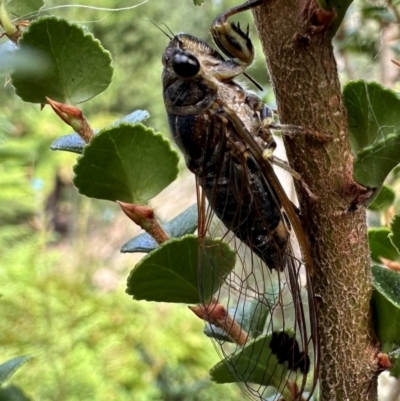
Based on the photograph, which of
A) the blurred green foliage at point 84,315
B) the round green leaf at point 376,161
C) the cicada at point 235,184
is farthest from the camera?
the blurred green foliage at point 84,315

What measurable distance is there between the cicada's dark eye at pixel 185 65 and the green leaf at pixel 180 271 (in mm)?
189

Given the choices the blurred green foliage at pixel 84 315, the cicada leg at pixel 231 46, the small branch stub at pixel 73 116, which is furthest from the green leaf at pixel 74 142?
the blurred green foliage at pixel 84 315

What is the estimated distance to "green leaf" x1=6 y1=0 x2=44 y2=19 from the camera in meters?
0.45

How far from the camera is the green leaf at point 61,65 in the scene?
40cm

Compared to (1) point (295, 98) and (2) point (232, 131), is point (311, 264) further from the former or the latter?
(2) point (232, 131)

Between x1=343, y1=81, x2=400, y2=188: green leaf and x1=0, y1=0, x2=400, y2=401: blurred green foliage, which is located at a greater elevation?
x1=0, y1=0, x2=400, y2=401: blurred green foliage

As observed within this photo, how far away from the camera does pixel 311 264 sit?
40 cm

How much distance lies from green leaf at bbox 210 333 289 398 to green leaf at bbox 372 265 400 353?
0.25ft

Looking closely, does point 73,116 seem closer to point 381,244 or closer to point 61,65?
point 61,65

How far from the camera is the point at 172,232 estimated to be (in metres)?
0.49

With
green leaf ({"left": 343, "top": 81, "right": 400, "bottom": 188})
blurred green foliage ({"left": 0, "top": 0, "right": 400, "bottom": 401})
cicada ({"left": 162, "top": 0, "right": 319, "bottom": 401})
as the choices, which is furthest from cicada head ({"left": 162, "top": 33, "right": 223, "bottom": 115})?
blurred green foliage ({"left": 0, "top": 0, "right": 400, "bottom": 401})

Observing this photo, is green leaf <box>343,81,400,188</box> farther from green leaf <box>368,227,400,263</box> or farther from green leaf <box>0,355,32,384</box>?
green leaf <box>0,355,32,384</box>

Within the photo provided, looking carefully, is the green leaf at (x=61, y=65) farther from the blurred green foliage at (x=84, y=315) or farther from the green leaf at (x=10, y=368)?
the blurred green foliage at (x=84, y=315)

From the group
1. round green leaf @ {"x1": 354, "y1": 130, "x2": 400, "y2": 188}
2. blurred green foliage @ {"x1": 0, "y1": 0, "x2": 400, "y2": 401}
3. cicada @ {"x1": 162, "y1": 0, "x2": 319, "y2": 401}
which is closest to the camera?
round green leaf @ {"x1": 354, "y1": 130, "x2": 400, "y2": 188}
